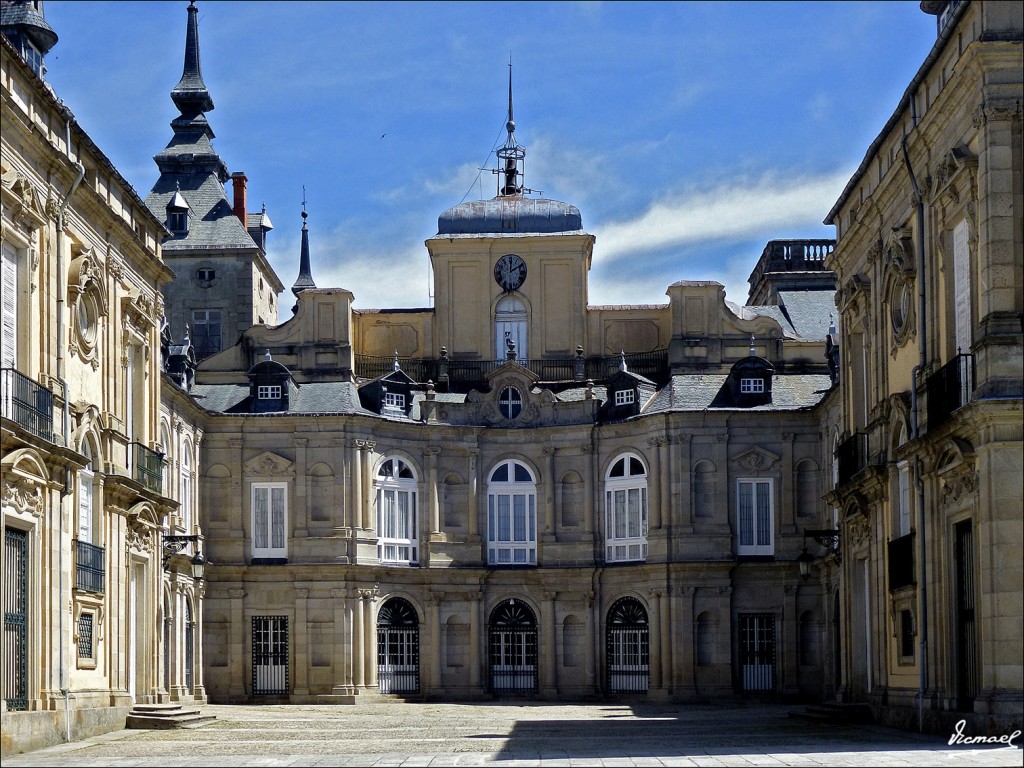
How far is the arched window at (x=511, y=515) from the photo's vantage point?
54.4 metres

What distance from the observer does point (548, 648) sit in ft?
175

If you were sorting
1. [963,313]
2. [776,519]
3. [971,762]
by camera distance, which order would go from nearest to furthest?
[971,762] < [963,313] < [776,519]

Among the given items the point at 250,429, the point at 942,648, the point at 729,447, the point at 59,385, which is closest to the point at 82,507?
the point at 59,385

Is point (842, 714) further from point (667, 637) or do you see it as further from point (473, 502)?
point (473, 502)

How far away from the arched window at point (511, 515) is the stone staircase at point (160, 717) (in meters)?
19.5

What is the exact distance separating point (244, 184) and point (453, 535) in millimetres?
20004

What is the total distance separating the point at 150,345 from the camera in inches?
1483

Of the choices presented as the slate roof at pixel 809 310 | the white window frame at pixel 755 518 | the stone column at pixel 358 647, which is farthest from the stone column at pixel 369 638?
the slate roof at pixel 809 310

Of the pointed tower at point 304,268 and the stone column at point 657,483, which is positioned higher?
the pointed tower at point 304,268

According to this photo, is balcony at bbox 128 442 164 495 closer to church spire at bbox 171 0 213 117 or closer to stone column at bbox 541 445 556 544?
stone column at bbox 541 445 556 544

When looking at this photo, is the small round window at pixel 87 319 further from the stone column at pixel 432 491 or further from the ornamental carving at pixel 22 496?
the stone column at pixel 432 491

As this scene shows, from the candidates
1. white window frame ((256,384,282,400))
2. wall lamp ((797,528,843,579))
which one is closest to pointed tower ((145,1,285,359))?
white window frame ((256,384,282,400))

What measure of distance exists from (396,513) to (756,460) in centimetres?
1038

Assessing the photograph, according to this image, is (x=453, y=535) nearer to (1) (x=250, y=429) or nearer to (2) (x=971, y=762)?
(1) (x=250, y=429)
